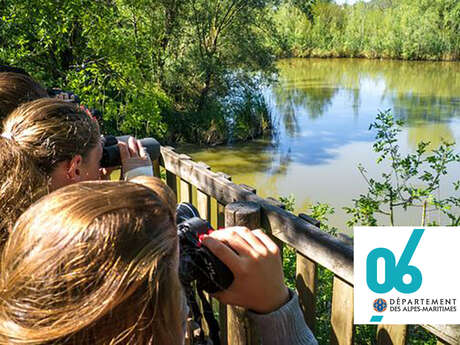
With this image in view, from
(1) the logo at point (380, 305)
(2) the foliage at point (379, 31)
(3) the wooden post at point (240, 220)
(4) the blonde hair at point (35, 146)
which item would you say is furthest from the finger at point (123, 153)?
(2) the foliage at point (379, 31)

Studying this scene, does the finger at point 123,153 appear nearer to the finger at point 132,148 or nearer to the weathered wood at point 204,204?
the finger at point 132,148

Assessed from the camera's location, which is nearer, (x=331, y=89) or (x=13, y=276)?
(x=13, y=276)

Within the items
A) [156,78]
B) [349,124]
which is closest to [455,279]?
[156,78]

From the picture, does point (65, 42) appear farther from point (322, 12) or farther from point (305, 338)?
point (322, 12)

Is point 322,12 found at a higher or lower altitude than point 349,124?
higher

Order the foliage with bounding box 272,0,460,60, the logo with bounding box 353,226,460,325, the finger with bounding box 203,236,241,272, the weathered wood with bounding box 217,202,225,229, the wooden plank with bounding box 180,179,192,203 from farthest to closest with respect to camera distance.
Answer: the foliage with bounding box 272,0,460,60 < the wooden plank with bounding box 180,179,192,203 < the weathered wood with bounding box 217,202,225,229 < the logo with bounding box 353,226,460,325 < the finger with bounding box 203,236,241,272

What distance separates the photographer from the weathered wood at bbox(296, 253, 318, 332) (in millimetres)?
1577

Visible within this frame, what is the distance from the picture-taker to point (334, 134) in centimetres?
1149

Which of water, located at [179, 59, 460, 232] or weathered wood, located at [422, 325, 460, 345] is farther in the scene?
water, located at [179, 59, 460, 232]

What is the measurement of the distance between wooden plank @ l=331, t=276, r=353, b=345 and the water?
4.31 m

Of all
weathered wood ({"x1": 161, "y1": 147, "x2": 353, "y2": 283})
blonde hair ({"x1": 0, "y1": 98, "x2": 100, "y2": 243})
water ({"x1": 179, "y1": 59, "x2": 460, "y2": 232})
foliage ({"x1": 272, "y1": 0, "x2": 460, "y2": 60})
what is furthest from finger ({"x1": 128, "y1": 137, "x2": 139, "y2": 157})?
foliage ({"x1": 272, "y1": 0, "x2": 460, "y2": 60})

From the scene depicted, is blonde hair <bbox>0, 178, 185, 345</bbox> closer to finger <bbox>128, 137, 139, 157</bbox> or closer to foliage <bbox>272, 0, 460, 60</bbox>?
finger <bbox>128, 137, 139, 157</bbox>

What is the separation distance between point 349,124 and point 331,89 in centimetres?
614

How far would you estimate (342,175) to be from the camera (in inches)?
340
